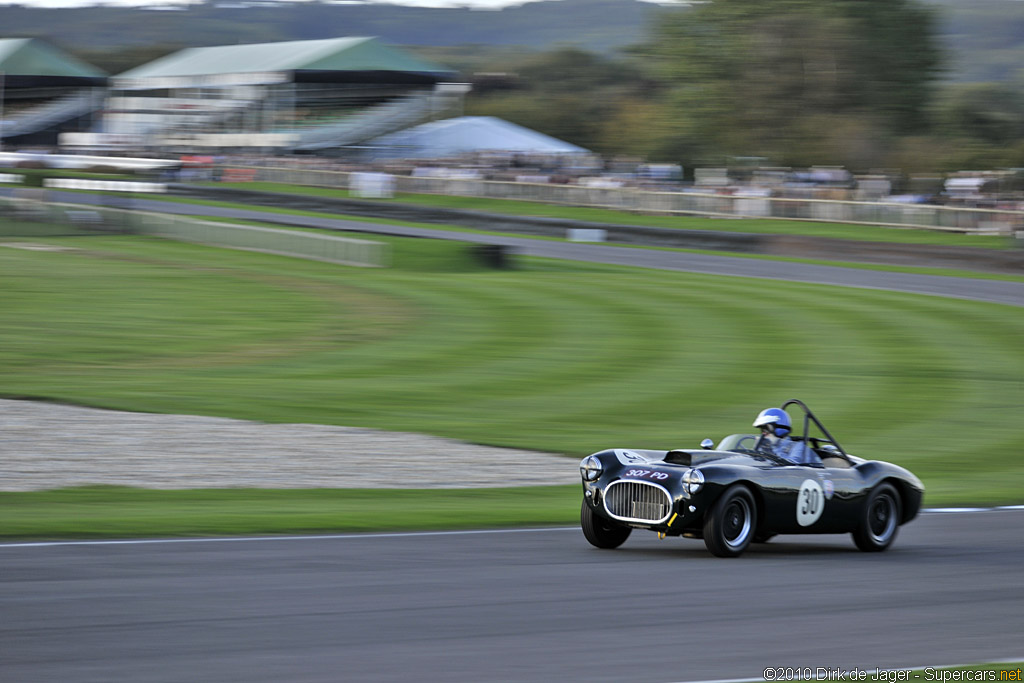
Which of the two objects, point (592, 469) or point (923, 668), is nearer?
point (923, 668)

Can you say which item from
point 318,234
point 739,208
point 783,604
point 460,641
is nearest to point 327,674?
point 460,641

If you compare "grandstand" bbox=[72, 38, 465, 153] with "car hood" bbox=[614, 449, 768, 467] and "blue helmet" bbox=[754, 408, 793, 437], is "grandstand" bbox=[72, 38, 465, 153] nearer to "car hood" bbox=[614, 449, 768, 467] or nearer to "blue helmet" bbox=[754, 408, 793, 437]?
"blue helmet" bbox=[754, 408, 793, 437]

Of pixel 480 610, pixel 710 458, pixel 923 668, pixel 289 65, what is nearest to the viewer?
pixel 923 668

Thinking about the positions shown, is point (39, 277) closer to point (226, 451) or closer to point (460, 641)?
point (226, 451)

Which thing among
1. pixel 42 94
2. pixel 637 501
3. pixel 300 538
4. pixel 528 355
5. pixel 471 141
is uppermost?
pixel 42 94

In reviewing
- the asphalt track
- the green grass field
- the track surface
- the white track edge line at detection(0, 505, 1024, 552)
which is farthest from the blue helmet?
the asphalt track

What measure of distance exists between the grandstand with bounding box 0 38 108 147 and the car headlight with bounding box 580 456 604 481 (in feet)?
350

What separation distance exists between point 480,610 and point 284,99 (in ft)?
299

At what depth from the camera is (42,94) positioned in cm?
11012

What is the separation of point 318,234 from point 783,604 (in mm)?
31397

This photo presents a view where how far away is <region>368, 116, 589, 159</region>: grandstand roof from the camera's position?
262ft

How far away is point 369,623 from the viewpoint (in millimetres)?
6781

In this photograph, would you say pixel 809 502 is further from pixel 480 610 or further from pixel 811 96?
pixel 811 96

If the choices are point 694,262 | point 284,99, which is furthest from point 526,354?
point 284,99
